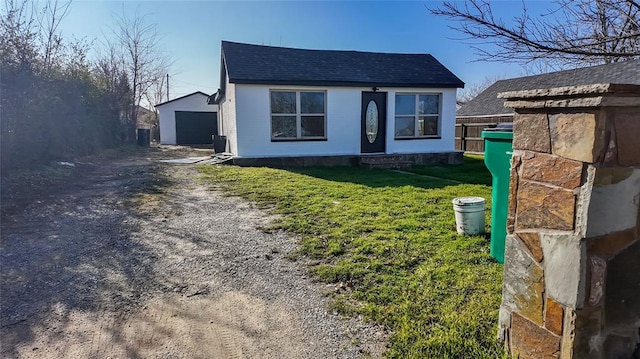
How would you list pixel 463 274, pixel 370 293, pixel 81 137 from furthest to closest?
1. pixel 81 137
2. pixel 463 274
3. pixel 370 293

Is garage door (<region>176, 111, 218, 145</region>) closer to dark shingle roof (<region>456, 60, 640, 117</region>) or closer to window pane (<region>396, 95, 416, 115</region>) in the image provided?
window pane (<region>396, 95, 416, 115</region>)

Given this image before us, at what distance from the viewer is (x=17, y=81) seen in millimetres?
7801

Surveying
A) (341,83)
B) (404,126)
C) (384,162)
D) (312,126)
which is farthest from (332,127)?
(404,126)

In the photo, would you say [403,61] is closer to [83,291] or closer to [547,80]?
[547,80]

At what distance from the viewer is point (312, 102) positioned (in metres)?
11.7

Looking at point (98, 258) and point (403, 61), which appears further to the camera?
point (403, 61)

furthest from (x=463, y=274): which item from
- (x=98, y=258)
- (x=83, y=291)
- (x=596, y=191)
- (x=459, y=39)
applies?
(x=98, y=258)

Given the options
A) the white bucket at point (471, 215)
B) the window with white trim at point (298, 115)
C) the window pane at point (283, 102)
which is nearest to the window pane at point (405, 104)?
the window with white trim at point (298, 115)

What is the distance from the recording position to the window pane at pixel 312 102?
11570mm

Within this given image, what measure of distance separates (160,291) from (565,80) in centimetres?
1487

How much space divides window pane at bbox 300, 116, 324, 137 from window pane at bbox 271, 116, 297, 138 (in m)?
0.32

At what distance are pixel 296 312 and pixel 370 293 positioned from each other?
600 millimetres

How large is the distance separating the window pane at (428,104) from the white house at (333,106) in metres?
0.03

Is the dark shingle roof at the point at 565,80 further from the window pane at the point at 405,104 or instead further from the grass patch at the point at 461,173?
the window pane at the point at 405,104
